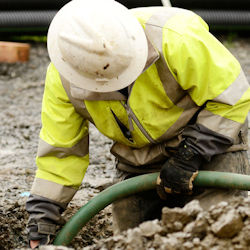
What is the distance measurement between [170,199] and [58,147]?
0.72 meters

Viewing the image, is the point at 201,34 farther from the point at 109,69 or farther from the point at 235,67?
the point at 109,69

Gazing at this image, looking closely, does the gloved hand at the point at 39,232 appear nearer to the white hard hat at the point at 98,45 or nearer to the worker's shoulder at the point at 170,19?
the white hard hat at the point at 98,45

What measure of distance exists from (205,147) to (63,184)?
0.80 m

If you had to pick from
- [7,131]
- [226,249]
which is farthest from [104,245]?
[7,131]

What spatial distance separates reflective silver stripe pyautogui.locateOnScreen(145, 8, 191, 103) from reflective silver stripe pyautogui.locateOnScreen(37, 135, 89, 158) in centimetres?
60

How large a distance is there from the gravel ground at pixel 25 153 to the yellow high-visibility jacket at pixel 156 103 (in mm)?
650

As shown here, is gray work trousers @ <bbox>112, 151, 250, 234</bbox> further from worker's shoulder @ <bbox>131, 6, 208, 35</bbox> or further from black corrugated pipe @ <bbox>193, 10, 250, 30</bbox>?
black corrugated pipe @ <bbox>193, 10, 250, 30</bbox>

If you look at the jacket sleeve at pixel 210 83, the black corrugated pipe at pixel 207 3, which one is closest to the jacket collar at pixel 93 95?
the jacket sleeve at pixel 210 83

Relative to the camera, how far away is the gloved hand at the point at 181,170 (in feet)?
9.73

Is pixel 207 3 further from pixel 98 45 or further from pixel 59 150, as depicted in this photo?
pixel 98 45

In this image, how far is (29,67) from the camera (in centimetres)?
780

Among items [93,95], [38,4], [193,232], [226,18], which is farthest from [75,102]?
[226,18]

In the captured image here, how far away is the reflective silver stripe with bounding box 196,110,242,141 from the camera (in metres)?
2.94

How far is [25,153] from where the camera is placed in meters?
5.13
